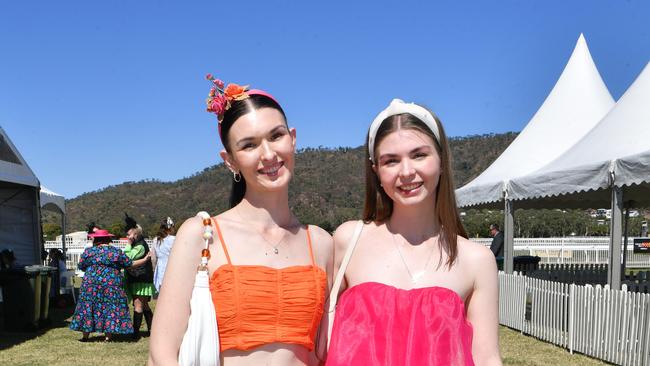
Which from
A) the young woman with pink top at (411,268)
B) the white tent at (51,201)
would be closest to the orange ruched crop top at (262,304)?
the young woman with pink top at (411,268)

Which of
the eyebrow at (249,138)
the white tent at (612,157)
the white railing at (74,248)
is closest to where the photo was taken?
the eyebrow at (249,138)

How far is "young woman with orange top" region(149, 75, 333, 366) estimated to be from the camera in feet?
6.86


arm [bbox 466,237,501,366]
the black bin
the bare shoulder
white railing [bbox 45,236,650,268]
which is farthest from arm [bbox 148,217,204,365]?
white railing [bbox 45,236,650,268]

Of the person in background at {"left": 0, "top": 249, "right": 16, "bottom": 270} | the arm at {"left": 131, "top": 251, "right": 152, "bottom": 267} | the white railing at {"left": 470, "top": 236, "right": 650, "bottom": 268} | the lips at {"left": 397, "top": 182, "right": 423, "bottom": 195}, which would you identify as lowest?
the white railing at {"left": 470, "top": 236, "right": 650, "bottom": 268}

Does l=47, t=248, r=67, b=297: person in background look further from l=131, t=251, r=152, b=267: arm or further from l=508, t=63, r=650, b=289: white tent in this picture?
l=508, t=63, r=650, b=289: white tent

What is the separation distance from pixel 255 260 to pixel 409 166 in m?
0.59

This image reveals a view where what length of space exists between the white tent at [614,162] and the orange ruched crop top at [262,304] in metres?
6.29

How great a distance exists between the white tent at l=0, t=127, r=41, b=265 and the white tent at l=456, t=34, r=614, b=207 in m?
8.05

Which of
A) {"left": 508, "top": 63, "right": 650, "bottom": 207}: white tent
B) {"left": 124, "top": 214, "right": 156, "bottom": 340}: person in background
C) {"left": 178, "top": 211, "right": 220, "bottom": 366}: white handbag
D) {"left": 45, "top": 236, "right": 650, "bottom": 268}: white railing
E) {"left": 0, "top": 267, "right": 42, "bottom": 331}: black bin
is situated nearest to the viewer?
{"left": 178, "top": 211, "right": 220, "bottom": 366}: white handbag

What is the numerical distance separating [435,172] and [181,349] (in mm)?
996

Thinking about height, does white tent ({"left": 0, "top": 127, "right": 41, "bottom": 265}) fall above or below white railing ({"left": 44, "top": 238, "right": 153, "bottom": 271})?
above

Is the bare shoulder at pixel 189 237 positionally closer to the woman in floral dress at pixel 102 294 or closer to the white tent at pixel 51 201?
the woman in floral dress at pixel 102 294

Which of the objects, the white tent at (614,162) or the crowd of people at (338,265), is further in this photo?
the white tent at (614,162)

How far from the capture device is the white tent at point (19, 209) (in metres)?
12.1
